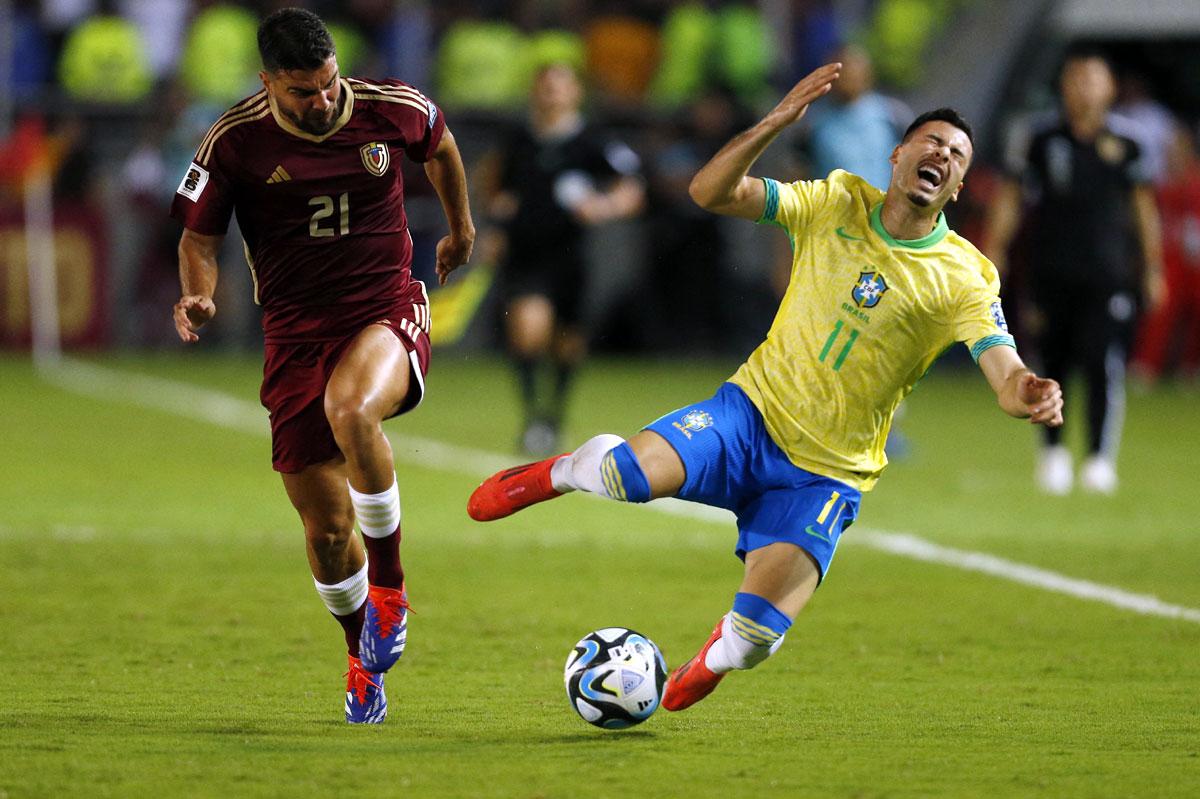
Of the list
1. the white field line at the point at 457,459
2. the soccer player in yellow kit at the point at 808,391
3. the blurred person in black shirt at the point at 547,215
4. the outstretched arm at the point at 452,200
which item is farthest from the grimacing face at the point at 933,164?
the blurred person in black shirt at the point at 547,215

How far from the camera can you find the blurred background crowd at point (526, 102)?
20.7 meters

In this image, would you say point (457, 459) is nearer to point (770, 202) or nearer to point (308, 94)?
point (770, 202)

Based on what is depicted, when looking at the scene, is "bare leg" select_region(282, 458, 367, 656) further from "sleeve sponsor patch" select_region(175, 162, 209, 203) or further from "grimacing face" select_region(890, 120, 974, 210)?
"grimacing face" select_region(890, 120, 974, 210)

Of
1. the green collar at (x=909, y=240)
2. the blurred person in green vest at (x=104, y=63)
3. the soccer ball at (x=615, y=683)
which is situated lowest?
the blurred person in green vest at (x=104, y=63)

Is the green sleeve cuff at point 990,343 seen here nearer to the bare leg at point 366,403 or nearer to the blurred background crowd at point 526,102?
the bare leg at point 366,403

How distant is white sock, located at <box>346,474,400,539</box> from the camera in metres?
5.81

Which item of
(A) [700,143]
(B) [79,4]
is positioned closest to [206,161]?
(A) [700,143]

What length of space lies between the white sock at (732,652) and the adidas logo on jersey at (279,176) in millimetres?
1813

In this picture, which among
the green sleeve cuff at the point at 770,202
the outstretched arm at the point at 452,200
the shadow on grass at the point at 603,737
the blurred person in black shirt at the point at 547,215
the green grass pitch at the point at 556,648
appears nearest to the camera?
the green grass pitch at the point at 556,648

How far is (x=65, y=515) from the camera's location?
10406 millimetres

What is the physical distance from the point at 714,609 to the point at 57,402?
9.94 m

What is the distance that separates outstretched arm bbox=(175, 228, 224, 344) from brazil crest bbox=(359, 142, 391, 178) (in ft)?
1.63

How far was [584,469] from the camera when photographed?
574cm

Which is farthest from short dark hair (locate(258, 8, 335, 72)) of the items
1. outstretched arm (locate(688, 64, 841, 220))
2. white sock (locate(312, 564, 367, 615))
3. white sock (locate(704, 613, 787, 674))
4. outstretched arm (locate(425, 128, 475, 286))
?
white sock (locate(704, 613, 787, 674))
